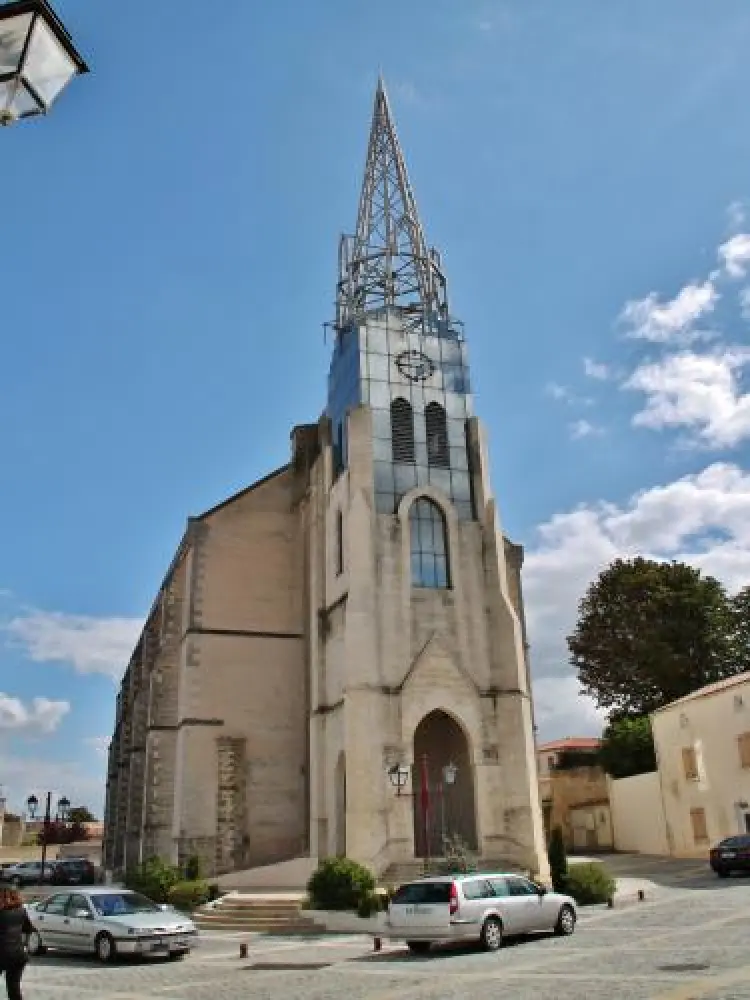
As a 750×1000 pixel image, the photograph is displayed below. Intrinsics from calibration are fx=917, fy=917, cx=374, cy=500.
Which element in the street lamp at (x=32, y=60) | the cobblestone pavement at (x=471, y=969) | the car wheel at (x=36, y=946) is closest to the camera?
the street lamp at (x=32, y=60)

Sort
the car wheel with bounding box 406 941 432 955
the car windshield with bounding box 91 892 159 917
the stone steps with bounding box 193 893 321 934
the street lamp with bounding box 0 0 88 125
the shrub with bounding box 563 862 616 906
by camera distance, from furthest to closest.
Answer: the shrub with bounding box 563 862 616 906 → the stone steps with bounding box 193 893 321 934 → the car windshield with bounding box 91 892 159 917 → the car wheel with bounding box 406 941 432 955 → the street lamp with bounding box 0 0 88 125

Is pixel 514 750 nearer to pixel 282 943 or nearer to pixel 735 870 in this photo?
pixel 735 870

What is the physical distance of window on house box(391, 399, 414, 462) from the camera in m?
31.5

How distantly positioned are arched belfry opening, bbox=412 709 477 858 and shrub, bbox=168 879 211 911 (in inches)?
248

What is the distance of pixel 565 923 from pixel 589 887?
5175mm

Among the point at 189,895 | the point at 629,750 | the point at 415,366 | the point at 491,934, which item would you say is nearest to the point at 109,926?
the point at 491,934

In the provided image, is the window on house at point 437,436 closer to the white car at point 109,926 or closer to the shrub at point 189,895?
the shrub at point 189,895

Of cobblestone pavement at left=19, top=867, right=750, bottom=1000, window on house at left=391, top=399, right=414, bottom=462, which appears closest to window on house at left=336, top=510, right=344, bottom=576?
window on house at left=391, top=399, right=414, bottom=462

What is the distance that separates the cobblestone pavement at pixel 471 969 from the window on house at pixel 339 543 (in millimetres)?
13301

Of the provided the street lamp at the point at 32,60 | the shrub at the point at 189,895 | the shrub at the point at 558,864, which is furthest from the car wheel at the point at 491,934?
the street lamp at the point at 32,60

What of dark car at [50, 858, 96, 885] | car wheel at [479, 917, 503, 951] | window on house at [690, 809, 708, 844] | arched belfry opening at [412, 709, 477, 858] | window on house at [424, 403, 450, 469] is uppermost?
window on house at [424, 403, 450, 469]

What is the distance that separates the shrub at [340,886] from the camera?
20.8 m

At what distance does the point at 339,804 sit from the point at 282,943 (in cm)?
937

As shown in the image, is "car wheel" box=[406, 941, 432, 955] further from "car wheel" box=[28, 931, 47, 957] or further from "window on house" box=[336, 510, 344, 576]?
"window on house" box=[336, 510, 344, 576]
